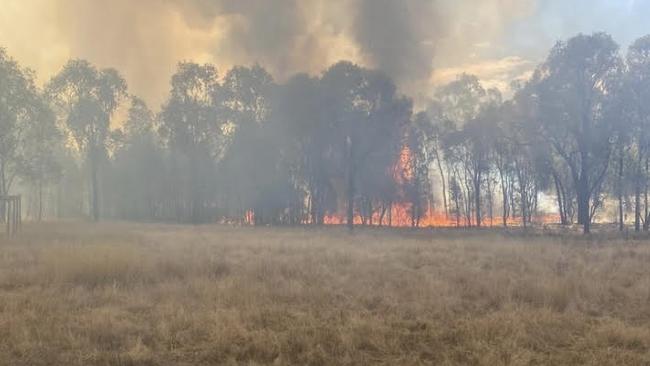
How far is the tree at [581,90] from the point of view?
1385 inches

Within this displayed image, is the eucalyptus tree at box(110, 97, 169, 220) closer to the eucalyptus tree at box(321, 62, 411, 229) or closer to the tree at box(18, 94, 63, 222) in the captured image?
the tree at box(18, 94, 63, 222)

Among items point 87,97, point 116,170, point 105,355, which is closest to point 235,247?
point 105,355

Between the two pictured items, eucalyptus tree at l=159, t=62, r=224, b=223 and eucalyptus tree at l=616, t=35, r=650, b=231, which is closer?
eucalyptus tree at l=616, t=35, r=650, b=231

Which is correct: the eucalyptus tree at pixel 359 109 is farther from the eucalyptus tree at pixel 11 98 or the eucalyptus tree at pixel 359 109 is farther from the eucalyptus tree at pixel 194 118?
the eucalyptus tree at pixel 11 98

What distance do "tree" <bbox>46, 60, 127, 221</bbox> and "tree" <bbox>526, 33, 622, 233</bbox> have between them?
39.3 metres

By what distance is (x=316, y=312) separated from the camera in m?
9.79

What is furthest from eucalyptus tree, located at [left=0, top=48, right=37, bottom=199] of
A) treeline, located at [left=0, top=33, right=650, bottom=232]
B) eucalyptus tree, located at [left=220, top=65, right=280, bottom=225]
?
eucalyptus tree, located at [left=220, top=65, right=280, bottom=225]

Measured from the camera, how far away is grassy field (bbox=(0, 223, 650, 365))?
7.22 metres

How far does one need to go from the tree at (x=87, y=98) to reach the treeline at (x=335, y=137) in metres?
0.13

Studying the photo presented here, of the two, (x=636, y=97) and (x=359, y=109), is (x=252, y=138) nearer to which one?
(x=359, y=109)

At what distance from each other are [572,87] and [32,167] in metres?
42.7

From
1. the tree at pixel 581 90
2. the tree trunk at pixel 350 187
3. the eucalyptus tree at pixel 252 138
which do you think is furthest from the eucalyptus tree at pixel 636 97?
the eucalyptus tree at pixel 252 138

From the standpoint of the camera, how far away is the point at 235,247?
78.7 feet

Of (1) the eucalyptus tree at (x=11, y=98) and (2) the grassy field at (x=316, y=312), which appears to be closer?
(2) the grassy field at (x=316, y=312)
